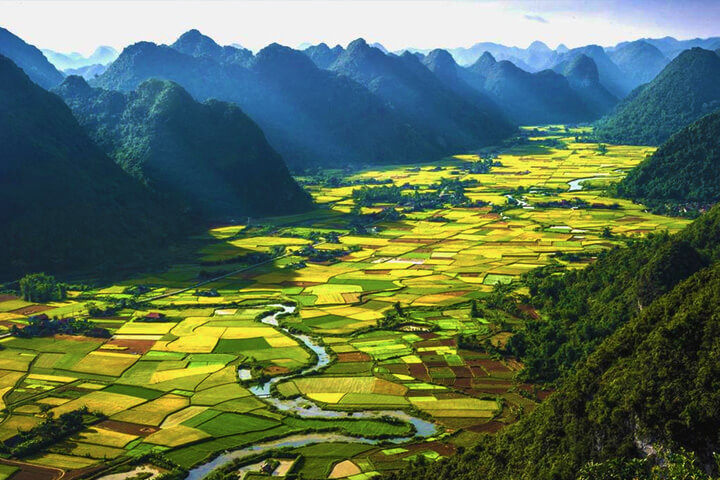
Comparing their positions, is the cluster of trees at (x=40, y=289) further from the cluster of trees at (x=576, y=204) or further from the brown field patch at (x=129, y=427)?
the cluster of trees at (x=576, y=204)

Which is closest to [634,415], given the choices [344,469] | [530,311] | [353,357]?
[344,469]

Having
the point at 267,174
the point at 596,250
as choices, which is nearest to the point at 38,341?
the point at 596,250

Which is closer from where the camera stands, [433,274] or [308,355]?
[308,355]

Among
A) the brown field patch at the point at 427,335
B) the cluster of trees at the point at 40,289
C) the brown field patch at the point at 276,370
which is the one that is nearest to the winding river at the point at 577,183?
the brown field patch at the point at 427,335

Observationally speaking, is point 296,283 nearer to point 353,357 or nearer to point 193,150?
point 353,357

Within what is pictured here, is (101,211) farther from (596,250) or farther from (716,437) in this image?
(716,437)

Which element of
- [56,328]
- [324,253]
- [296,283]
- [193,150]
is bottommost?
[296,283]

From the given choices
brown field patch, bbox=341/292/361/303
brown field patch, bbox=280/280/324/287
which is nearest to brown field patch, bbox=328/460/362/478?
brown field patch, bbox=341/292/361/303
